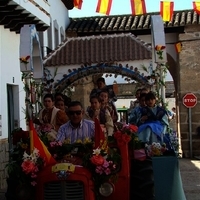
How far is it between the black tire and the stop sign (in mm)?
13749

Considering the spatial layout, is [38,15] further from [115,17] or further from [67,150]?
[115,17]

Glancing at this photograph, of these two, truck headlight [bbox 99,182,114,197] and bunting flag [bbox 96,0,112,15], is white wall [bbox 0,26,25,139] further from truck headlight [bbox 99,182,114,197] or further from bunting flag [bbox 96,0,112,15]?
truck headlight [bbox 99,182,114,197]

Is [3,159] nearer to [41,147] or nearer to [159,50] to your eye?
[159,50]

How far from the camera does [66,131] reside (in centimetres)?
732

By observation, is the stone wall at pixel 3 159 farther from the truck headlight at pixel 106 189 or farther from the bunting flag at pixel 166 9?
the bunting flag at pixel 166 9

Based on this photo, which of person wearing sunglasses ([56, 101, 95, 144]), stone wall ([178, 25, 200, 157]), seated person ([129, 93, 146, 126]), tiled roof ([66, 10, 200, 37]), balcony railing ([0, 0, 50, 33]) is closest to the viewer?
person wearing sunglasses ([56, 101, 95, 144])

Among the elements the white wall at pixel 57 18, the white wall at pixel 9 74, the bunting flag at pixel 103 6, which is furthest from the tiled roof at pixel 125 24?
the white wall at pixel 9 74

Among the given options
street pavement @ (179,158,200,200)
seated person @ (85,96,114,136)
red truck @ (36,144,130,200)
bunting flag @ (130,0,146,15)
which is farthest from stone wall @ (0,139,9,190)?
red truck @ (36,144,130,200)

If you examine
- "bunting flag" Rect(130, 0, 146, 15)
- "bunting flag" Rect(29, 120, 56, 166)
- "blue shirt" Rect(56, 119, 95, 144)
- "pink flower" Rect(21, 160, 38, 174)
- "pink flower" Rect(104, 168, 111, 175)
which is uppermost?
"bunting flag" Rect(130, 0, 146, 15)

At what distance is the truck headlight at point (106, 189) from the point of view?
21.1 ft

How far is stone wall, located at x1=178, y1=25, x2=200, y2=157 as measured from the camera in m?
20.8

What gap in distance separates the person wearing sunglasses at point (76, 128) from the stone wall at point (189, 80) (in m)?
14.1

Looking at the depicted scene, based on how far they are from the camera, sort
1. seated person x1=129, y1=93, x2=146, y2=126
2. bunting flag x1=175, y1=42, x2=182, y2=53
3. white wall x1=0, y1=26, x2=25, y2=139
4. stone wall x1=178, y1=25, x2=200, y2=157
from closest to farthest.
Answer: seated person x1=129, y1=93, x2=146, y2=126, white wall x1=0, y1=26, x2=25, y2=139, bunting flag x1=175, y1=42, x2=182, y2=53, stone wall x1=178, y1=25, x2=200, y2=157

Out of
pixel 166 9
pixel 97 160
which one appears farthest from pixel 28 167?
pixel 166 9
